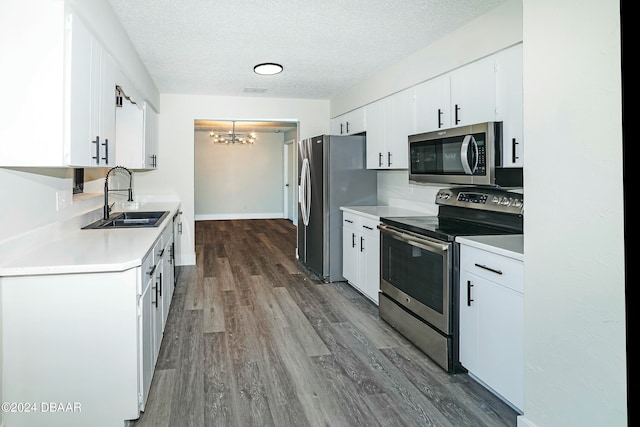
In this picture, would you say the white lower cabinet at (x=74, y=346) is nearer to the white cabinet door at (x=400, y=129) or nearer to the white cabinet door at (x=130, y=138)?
the white cabinet door at (x=130, y=138)

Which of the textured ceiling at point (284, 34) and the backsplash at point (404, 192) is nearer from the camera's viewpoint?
the textured ceiling at point (284, 34)

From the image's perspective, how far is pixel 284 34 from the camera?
133 inches

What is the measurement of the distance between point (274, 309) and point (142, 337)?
1933mm

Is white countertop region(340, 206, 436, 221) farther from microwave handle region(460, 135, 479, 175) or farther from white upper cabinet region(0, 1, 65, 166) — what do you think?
white upper cabinet region(0, 1, 65, 166)

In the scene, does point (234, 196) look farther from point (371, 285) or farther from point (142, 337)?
point (142, 337)

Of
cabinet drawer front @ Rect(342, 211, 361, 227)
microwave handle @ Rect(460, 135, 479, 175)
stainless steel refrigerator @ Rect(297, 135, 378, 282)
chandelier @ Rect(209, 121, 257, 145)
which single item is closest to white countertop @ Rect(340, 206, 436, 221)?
cabinet drawer front @ Rect(342, 211, 361, 227)

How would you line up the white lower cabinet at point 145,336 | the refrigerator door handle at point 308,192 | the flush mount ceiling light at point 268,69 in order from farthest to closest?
1. the refrigerator door handle at point 308,192
2. the flush mount ceiling light at point 268,69
3. the white lower cabinet at point 145,336

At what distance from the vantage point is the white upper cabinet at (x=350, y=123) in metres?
5.07

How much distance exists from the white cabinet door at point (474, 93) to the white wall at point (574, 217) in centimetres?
97

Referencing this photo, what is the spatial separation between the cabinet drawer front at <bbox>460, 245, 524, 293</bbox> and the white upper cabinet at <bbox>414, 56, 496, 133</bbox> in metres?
0.94

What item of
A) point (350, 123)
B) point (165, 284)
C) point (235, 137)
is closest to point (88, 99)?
point (165, 284)

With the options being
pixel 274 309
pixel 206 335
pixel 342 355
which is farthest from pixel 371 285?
pixel 206 335

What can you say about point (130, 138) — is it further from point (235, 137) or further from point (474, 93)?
point (235, 137)

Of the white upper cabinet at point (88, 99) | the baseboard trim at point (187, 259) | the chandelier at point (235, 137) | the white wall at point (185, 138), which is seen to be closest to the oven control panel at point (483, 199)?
the white upper cabinet at point (88, 99)
